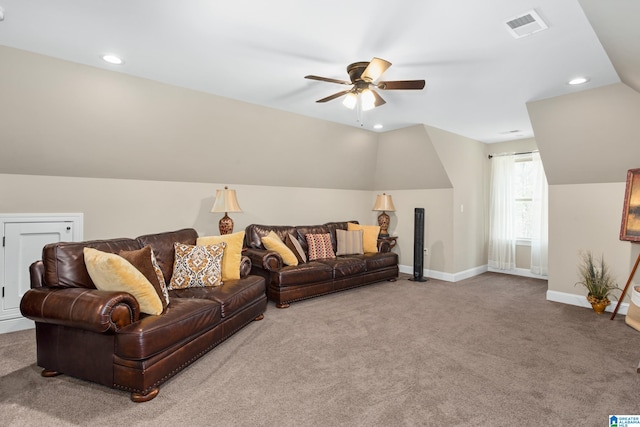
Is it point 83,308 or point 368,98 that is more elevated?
point 368,98

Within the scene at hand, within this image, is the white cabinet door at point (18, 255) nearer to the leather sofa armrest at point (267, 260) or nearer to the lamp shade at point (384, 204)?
the leather sofa armrest at point (267, 260)

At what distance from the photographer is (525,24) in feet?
7.65

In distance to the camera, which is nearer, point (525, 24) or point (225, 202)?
point (525, 24)

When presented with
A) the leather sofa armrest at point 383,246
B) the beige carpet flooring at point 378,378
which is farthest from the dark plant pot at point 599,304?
the leather sofa armrest at point 383,246

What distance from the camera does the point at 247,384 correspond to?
235 centimetres

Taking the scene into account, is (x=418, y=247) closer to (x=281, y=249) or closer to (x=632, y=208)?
(x=281, y=249)

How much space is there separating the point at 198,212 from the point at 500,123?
4753 mm

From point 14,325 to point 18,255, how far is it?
2.35 feet

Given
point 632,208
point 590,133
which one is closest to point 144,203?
point 590,133

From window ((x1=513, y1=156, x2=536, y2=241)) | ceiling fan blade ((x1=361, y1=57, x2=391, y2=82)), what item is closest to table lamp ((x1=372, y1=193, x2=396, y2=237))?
window ((x1=513, y1=156, x2=536, y2=241))

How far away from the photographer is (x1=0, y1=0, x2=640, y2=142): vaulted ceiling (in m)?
2.17

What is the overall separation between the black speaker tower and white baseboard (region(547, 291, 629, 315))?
1.83m

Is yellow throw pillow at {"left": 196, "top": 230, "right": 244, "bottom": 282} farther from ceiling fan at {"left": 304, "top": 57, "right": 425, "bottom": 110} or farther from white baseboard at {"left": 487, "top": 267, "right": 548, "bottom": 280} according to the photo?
white baseboard at {"left": 487, "top": 267, "right": 548, "bottom": 280}

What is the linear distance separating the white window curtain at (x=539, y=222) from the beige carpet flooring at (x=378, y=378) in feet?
6.34
